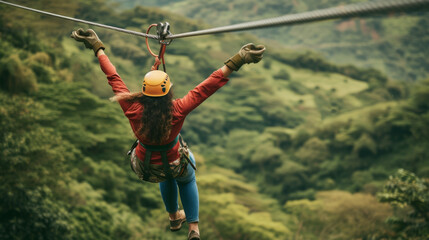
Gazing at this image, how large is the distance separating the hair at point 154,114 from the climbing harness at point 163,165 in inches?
4.6

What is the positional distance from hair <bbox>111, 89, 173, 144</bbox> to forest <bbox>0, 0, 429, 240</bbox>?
0.49 m

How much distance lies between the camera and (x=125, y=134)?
13258 millimetres

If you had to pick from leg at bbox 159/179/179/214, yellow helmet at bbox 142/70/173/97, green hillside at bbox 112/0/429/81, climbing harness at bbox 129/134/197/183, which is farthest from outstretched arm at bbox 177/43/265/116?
green hillside at bbox 112/0/429/81

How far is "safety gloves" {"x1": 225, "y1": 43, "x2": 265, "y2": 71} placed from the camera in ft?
5.80

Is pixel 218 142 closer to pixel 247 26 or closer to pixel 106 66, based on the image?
Result: pixel 106 66

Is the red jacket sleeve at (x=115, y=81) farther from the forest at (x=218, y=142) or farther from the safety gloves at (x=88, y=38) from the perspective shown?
the forest at (x=218, y=142)

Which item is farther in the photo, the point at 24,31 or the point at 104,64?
the point at 24,31

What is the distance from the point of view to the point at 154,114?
1.85 metres

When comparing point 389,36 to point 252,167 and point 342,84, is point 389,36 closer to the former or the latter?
point 342,84

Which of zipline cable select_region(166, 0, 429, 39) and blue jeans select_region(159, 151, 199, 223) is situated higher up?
zipline cable select_region(166, 0, 429, 39)

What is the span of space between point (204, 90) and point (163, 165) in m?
0.47

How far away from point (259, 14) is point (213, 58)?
894 inches

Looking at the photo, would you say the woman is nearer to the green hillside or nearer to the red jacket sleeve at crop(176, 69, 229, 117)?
the red jacket sleeve at crop(176, 69, 229, 117)

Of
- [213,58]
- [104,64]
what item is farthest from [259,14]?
[104,64]
